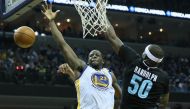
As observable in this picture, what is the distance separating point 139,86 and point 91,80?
508 mm

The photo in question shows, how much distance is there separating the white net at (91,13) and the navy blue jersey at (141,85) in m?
1.62

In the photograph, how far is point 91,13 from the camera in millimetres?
6707

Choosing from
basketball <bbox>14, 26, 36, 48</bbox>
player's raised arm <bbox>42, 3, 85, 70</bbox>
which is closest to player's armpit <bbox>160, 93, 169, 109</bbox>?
player's raised arm <bbox>42, 3, 85, 70</bbox>

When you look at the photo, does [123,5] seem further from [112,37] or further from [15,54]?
[112,37]

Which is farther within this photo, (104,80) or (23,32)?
(23,32)

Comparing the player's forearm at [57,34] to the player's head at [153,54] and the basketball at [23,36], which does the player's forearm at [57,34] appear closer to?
the player's head at [153,54]

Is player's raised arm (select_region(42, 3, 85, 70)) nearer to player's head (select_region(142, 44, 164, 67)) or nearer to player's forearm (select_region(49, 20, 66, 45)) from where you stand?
player's forearm (select_region(49, 20, 66, 45))

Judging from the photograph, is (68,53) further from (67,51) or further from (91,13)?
(91,13)

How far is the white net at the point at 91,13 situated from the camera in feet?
20.0

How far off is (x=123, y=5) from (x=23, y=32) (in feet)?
33.7

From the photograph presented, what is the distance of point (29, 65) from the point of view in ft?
54.2

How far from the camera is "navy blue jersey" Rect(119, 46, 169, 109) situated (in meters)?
4.37

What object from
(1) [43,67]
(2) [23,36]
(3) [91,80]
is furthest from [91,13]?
(1) [43,67]

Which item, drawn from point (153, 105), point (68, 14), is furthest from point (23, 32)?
point (68, 14)
